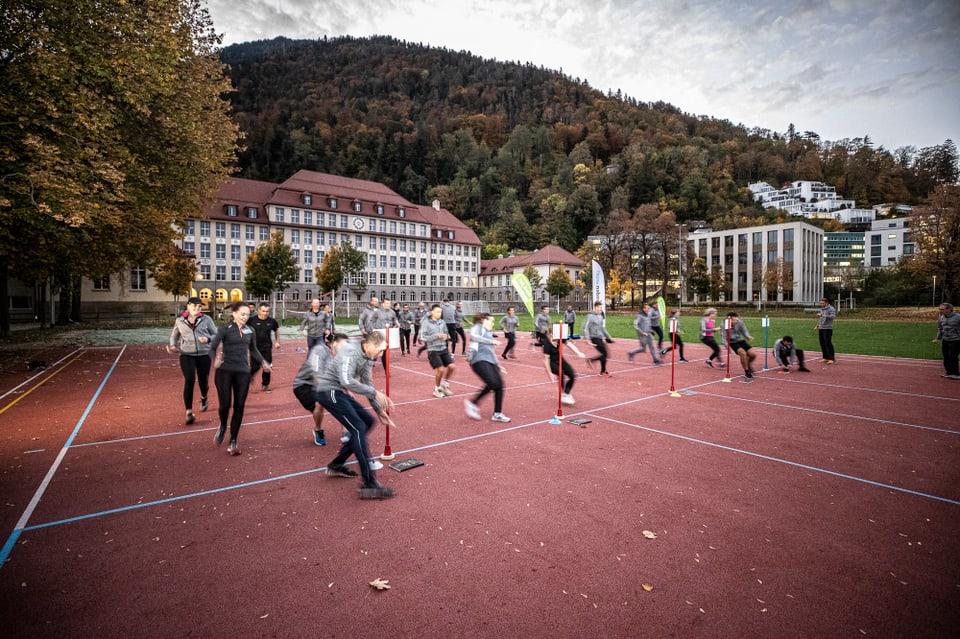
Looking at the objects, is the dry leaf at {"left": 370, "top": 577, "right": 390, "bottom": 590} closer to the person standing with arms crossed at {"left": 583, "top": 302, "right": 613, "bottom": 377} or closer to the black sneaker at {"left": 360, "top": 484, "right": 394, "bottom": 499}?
the black sneaker at {"left": 360, "top": 484, "right": 394, "bottom": 499}

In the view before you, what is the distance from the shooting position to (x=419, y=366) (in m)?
16.2

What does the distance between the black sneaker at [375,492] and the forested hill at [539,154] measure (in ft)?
346

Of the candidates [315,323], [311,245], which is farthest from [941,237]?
[311,245]

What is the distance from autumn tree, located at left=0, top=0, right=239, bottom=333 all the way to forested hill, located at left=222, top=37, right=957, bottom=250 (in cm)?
9651

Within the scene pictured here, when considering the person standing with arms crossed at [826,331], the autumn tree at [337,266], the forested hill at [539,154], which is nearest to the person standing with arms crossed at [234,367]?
the person standing with arms crossed at [826,331]

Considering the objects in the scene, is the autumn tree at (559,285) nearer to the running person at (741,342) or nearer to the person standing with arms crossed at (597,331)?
the running person at (741,342)

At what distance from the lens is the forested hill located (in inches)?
4414

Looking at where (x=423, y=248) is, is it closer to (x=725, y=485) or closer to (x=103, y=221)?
(x=103, y=221)

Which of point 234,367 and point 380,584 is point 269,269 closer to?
point 234,367

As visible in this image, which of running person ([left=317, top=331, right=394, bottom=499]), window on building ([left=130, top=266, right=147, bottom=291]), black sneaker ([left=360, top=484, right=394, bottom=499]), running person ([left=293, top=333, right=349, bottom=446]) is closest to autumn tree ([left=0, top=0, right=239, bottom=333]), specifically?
running person ([left=293, top=333, right=349, bottom=446])

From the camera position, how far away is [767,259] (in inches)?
2869

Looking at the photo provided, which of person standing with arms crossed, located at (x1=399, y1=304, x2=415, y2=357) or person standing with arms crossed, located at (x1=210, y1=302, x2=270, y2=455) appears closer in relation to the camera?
person standing with arms crossed, located at (x1=210, y1=302, x2=270, y2=455)

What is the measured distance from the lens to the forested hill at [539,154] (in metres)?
112

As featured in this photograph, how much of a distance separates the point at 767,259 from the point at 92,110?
84.2m
